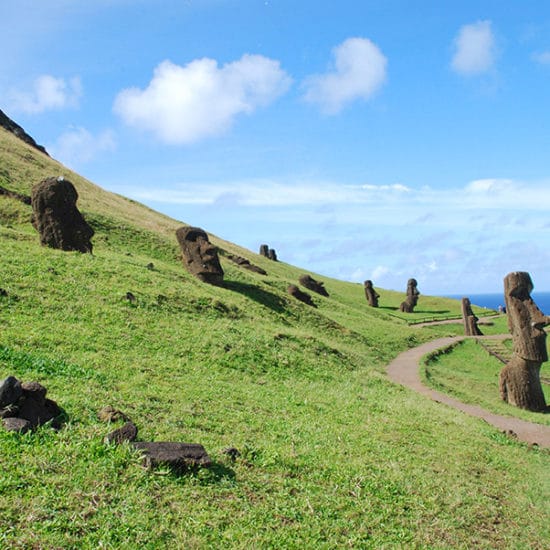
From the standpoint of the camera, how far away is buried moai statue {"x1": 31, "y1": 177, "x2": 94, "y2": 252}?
26.8m

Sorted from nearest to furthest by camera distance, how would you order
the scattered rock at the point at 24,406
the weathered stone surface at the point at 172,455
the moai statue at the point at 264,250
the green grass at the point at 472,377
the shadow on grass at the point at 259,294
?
the weathered stone surface at the point at 172,455
the scattered rock at the point at 24,406
the green grass at the point at 472,377
the shadow on grass at the point at 259,294
the moai statue at the point at 264,250

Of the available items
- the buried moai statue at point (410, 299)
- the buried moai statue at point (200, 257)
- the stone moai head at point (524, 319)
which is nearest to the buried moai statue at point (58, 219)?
the buried moai statue at point (200, 257)

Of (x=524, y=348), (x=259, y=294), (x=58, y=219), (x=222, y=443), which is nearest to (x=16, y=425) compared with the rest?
(x=222, y=443)

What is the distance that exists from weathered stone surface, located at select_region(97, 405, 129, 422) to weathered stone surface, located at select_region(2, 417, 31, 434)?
1.26 meters

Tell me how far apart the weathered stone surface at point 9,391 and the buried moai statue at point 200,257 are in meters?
25.6

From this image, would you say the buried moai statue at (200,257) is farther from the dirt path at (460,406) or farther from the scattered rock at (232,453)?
the scattered rock at (232,453)

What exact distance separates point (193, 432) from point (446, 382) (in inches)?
717

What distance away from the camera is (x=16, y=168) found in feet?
165

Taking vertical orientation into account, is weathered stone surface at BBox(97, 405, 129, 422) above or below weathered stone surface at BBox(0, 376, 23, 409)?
below

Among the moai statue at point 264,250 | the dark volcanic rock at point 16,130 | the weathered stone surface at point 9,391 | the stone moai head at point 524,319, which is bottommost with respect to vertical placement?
the weathered stone surface at point 9,391

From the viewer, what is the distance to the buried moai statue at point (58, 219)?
1053 inches

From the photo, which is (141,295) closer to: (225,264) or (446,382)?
(446,382)

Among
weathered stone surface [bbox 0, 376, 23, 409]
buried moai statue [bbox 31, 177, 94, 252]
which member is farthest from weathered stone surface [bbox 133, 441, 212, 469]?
buried moai statue [bbox 31, 177, 94, 252]

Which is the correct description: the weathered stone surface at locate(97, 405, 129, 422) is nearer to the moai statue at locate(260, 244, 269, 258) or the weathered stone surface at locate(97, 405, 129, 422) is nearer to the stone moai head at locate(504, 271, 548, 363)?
the stone moai head at locate(504, 271, 548, 363)
